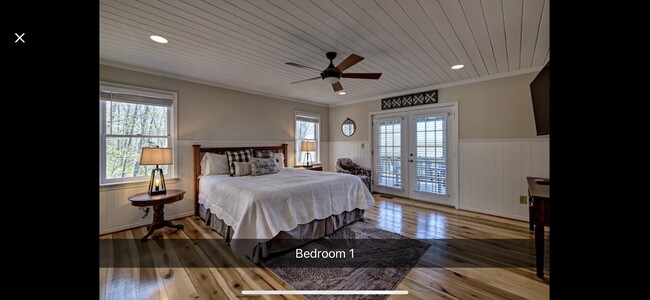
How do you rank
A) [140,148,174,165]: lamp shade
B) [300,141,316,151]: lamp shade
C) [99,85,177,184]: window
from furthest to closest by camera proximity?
[300,141,316,151]: lamp shade → [99,85,177,184]: window → [140,148,174,165]: lamp shade

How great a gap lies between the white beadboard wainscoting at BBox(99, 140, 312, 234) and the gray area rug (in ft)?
6.73

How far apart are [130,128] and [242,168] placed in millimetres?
1540

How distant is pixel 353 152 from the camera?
18.3 ft

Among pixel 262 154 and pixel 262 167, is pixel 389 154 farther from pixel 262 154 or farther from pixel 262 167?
pixel 262 167

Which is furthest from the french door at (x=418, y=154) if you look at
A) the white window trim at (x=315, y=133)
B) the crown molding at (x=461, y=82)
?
the white window trim at (x=315, y=133)

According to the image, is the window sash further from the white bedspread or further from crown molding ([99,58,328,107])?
the white bedspread

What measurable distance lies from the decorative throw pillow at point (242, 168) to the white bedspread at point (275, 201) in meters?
0.34

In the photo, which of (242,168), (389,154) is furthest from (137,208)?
(389,154)

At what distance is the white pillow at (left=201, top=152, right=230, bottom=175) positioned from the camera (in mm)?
3660

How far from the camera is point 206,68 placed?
129 inches
